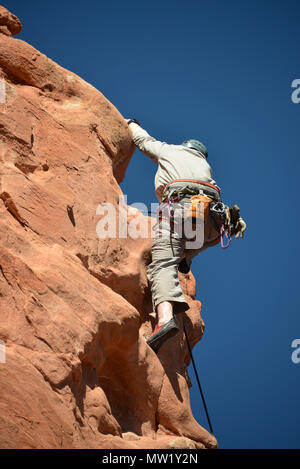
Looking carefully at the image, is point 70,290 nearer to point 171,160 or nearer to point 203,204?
point 203,204

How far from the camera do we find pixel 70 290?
16.4 ft

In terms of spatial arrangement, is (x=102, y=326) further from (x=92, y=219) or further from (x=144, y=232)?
(x=144, y=232)

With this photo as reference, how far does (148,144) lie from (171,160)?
14.8 inches

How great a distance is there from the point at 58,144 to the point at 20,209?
3.95 ft

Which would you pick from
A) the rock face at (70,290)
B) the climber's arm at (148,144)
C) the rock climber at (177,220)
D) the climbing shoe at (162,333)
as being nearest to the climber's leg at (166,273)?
the rock climber at (177,220)

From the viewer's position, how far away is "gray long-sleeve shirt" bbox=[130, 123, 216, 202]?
723cm

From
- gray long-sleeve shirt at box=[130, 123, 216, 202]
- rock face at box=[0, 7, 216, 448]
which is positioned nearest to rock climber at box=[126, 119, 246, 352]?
gray long-sleeve shirt at box=[130, 123, 216, 202]

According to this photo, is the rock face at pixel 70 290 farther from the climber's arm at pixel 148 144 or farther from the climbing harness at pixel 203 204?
the climbing harness at pixel 203 204

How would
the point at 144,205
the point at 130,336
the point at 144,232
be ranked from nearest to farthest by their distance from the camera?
the point at 130,336 < the point at 144,232 < the point at 144,205

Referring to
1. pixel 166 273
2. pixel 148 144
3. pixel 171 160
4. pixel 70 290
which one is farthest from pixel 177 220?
pixel 70 290

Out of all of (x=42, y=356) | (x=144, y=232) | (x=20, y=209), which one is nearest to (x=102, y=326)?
(x=42, y=356)

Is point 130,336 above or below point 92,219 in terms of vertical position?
below

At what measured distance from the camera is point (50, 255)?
5.14 metres

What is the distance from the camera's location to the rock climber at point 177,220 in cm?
640
